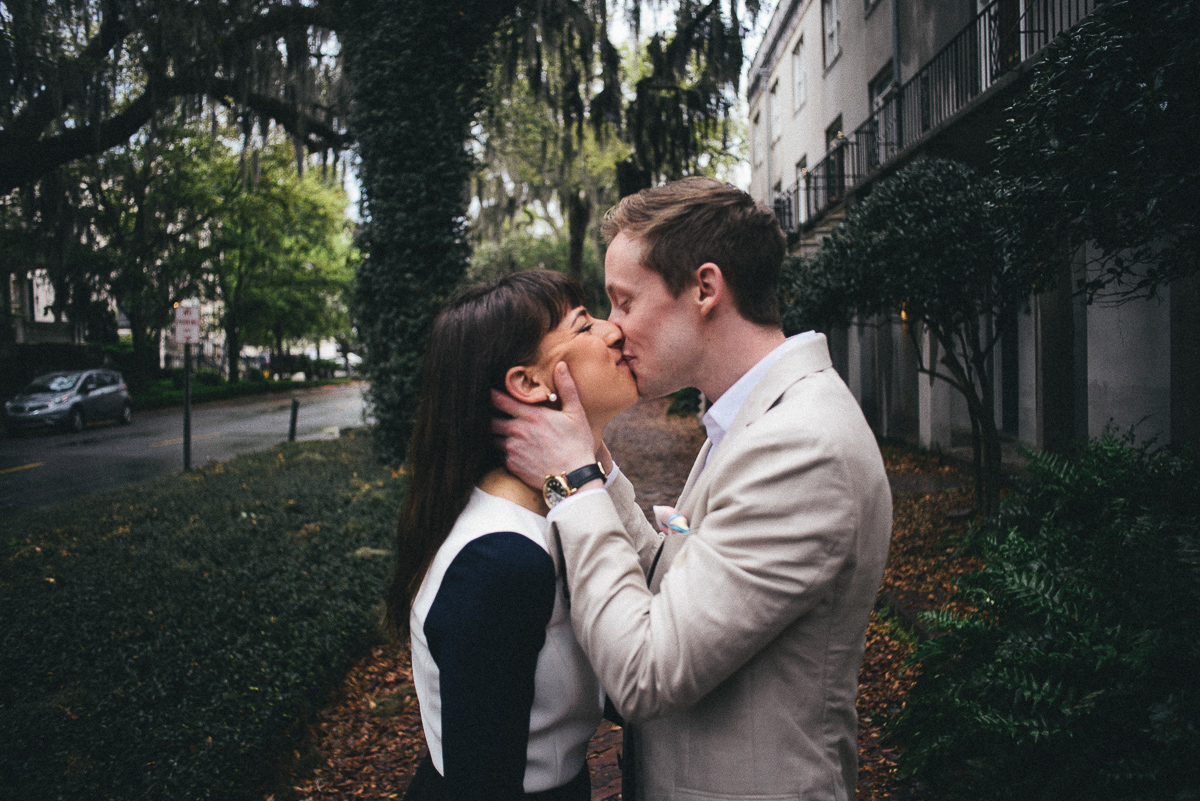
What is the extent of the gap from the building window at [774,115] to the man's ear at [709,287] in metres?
23.0

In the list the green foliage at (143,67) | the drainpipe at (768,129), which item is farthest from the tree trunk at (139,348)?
the drainpipe at (768,129)

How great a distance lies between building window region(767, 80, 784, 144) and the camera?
22859mm

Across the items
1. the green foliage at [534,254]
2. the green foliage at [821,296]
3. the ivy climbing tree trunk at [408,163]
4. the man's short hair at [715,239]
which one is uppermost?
the green foliage at [534,254]

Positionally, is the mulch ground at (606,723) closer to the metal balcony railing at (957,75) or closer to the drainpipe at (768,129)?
the metal balcony railing at (957,75)

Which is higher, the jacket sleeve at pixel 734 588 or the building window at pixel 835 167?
the building window at pixel 835 167

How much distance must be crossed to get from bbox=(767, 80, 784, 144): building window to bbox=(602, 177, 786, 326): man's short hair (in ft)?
75.1

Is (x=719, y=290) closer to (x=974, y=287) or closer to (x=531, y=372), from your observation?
(x=531, y=372)

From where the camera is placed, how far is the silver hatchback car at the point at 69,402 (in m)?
18.7

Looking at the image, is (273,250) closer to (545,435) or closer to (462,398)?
(462,398)

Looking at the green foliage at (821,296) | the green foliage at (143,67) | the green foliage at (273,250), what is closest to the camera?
the green foliage at (821,296)

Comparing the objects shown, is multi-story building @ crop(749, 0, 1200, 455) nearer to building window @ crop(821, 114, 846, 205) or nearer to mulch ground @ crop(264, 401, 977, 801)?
building window @ crop(821, 114, 846, 205)

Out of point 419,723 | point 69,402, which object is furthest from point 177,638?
point 69,402

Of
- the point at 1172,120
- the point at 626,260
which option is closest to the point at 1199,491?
the point at 1172,120

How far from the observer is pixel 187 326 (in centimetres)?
1289
